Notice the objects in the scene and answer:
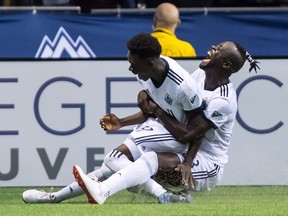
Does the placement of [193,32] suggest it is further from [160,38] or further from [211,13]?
[160,38]

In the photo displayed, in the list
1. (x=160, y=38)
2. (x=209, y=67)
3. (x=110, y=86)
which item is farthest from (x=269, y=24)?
(x=209, y=67)

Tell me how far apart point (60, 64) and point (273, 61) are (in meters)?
2.21

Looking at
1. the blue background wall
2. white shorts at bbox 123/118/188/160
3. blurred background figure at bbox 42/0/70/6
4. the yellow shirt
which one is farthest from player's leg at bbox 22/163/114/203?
blurred background figure at bbox 42/0/70/6

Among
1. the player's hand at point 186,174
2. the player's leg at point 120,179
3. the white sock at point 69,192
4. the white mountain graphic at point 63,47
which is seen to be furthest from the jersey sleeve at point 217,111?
the white mountain graphic at point 63,47

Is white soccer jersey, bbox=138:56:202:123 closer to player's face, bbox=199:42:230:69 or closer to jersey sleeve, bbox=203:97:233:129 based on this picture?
jersey sleeve, bbox=203:97:233:129

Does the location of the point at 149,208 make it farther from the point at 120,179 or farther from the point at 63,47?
the point at 63,47

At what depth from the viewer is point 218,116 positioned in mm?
10039

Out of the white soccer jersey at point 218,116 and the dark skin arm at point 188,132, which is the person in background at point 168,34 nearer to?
the white soccer jersey at point 218,116

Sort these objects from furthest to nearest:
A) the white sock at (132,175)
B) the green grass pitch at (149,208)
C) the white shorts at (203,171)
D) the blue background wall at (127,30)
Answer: the blue background wall at (127,30) < the white shorts at (203,171) < the white sock at (132,175) < the green grass pitch at (149,208)

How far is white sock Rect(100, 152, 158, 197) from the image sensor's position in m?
9.63

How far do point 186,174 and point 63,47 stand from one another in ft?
17.4

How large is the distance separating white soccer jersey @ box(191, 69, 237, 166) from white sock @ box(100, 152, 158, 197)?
1.80ft

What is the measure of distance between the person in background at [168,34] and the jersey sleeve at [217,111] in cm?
326

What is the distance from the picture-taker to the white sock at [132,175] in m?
9.63
